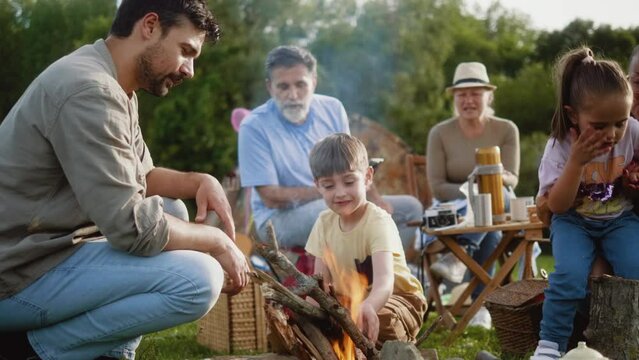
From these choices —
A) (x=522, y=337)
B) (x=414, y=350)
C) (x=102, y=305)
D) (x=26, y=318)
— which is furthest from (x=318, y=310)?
(x=522, y=337)

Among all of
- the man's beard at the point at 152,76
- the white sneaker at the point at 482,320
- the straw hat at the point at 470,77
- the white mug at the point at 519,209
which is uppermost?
the man's beard at the point at 152,76

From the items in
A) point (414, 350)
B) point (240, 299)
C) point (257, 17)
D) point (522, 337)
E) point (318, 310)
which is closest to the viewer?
point (414, 350)

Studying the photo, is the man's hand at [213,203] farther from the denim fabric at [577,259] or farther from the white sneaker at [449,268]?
the white sneaker at [449,268]

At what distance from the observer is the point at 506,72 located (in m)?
12.8

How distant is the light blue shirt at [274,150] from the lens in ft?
19.8

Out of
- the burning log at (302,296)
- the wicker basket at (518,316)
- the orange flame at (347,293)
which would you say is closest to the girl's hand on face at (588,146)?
the orange flame at (347,293)

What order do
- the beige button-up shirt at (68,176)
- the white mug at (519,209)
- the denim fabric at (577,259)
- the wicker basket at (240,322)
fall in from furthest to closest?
the white mug at (519,209) → the wicker basket at (240,322) → the denim fabric at (577,259) → the beige button-up shirt at (68,176)

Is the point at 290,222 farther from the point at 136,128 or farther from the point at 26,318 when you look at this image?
the point at 26,318

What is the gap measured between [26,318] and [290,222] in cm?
270

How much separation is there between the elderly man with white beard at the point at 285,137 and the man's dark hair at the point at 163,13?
8.36 ft

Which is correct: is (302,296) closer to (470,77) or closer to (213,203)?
(213,203)

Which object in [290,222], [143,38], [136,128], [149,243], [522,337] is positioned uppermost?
[143,38]

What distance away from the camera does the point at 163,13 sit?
3.36 meters

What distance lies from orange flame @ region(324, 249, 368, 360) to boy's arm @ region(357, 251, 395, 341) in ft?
0.26
